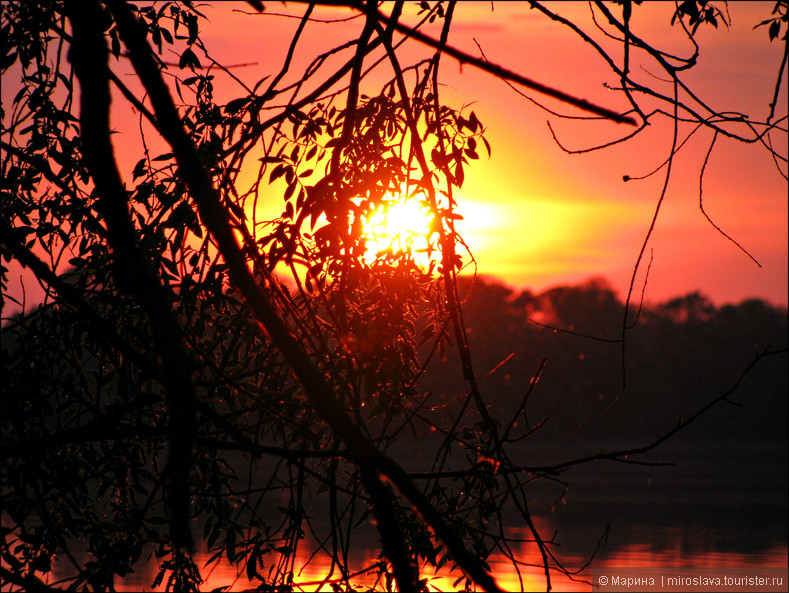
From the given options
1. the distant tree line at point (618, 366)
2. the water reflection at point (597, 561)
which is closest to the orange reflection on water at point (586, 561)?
the water reflection at point (597, 561)

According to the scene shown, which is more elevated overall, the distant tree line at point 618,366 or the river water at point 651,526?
the distant tree line at point 618,366

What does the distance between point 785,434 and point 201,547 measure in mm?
36848

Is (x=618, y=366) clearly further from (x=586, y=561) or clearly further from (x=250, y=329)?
(x=250, y=329)

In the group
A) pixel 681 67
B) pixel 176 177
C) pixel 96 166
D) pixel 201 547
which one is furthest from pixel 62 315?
pixel 201 547

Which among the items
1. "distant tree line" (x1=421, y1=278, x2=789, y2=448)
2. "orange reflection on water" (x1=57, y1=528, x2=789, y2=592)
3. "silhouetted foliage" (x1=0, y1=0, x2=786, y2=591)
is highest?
"distant tree line" (x1=421, y1=278, x2=789, y2=448)

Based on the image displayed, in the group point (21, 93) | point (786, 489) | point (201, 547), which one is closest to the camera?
point (21, 93)

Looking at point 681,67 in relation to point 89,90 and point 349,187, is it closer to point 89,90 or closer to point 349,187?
point 349,187

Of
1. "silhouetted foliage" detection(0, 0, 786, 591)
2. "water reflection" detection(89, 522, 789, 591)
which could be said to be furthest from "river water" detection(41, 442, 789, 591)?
"silhouetted foliage" detection(0, 0, 786, 591)

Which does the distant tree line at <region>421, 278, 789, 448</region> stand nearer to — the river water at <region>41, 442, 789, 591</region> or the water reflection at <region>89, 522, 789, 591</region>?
the river water at <region>41, 442, 789, 591</region>

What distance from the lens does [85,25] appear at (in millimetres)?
960

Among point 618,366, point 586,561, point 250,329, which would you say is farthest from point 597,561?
Answer: point 618,366

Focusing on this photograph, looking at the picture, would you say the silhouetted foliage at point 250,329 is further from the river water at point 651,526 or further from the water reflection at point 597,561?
the water reflection at point 597,561

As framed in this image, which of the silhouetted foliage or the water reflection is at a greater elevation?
the water reflection

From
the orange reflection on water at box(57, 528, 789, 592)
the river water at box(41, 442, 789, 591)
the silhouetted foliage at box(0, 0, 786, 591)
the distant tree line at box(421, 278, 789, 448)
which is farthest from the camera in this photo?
the distant tree line at box(421, 278, 789, 448)
